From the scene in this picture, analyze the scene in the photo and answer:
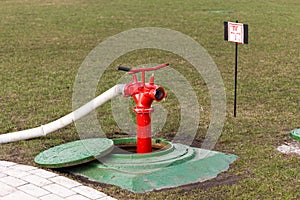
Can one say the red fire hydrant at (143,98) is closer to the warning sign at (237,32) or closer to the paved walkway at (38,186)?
the paved walkway at (38,186)

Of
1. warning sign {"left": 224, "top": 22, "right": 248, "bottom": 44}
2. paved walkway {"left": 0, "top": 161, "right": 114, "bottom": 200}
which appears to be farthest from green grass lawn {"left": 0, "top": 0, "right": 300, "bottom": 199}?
warning sign {"left": 224, "top": 22, "right": 248, "bottom": 44}

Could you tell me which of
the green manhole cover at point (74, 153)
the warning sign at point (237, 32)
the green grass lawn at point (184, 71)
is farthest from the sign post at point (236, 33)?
the green manhole cover at point (74, 153)

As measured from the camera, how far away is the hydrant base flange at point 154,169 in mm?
5086

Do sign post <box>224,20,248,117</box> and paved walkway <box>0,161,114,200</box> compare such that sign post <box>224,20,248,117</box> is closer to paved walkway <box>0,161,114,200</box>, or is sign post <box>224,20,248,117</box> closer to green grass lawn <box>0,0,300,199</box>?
green grass lawn <box>0,0,300,199</box>

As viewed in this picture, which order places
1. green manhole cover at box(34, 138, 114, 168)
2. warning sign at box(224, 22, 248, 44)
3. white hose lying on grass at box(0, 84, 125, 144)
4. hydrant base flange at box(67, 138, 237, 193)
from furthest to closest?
warning sign at box(224, 22, 248, 44), white hose lying on grass at box(0, 84, 125, 144), green manhole cover at box(34, 138, 114, 168), hydrant base flange at box(67, 138, 237, 193)

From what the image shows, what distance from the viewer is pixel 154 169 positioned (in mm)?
5301

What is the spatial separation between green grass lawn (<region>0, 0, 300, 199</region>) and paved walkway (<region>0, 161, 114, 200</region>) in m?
0.20

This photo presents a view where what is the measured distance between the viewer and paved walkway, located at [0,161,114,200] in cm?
477

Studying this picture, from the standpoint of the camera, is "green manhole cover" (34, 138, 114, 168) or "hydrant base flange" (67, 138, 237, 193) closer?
"hydrant base flange" (67, 138, 237, 193)

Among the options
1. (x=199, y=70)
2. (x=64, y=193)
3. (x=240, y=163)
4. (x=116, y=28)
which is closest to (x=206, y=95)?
(x=199, y=70)

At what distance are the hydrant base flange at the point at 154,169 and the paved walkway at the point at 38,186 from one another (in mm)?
252

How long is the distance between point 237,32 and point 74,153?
8.32ft

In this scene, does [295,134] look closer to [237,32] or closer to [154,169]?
[237,32]

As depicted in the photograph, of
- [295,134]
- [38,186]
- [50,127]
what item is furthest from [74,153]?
[295,134]
